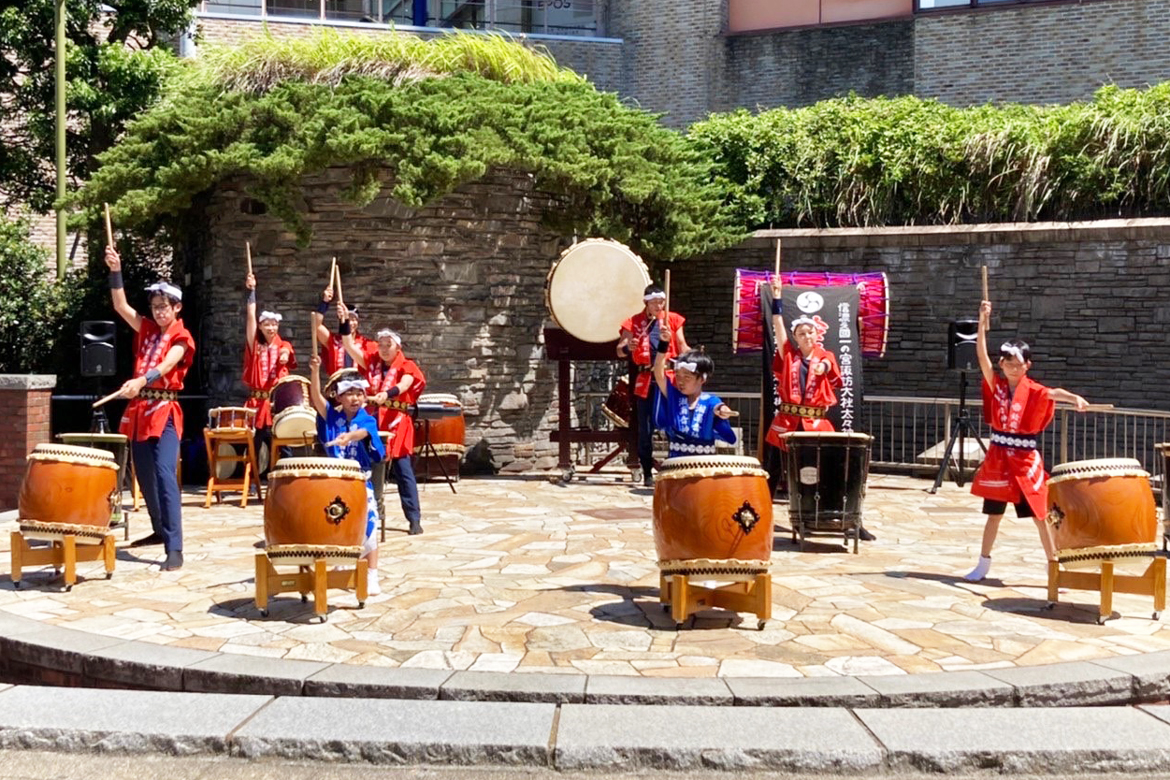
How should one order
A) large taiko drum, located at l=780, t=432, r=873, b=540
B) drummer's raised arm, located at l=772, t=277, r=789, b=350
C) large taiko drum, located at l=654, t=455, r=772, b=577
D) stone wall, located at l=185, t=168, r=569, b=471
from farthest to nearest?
stone wall, located at l=185, t=168, r=569, b=471, drummer's raised arm, located at l=772, t=277, r=789, b=350, large taiko drum, located at l=780, t=432, r=873, b=540, large taiko drum, located at l=654, t=455, r=772, b=577

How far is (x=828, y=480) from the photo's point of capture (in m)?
8.61

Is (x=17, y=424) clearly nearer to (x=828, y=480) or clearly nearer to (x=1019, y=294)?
(x=828, y=480)

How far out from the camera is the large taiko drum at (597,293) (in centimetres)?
1207

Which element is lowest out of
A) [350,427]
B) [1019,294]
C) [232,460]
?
[232,460]

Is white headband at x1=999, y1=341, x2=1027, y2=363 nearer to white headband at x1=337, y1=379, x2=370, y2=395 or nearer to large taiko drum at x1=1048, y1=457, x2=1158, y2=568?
large taiko drum at x1=1048, y1=457, x2=1158, y2=568

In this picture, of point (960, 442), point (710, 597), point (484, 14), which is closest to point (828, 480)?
point (710, 597)

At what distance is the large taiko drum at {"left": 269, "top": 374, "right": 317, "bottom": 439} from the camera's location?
1053cm

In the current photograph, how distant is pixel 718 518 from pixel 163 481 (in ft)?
12.6

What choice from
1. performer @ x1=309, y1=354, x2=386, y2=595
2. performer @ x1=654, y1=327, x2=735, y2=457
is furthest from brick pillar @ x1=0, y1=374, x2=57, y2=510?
performer @ x1=654, y1=327, x2=735, y2=457

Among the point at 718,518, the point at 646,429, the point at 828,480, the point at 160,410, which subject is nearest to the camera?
the point at 718,518

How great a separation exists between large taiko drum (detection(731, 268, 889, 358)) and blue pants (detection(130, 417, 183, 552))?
5.71 metres

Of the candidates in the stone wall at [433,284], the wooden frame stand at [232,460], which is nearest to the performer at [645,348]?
the stone wall at [433,284]

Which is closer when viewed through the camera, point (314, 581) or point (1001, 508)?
point (314, 581)

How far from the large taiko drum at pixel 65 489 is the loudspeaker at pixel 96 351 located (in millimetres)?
3904
